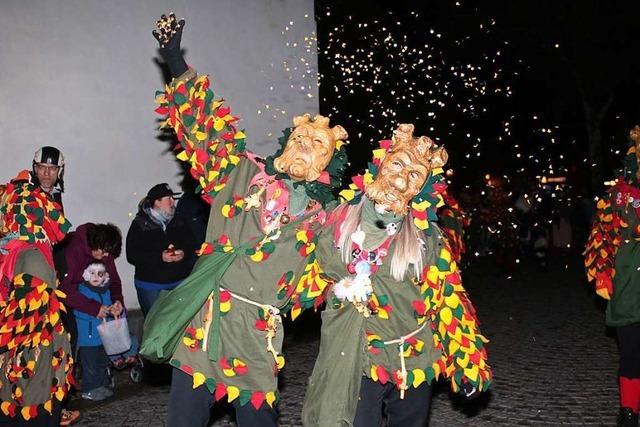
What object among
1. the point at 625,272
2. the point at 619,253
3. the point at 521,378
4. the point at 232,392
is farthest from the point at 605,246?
the point at 232,392

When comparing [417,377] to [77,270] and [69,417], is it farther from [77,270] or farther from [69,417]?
[77,270]

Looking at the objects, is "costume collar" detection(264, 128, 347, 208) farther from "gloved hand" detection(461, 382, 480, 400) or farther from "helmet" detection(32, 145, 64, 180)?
"helmet" detection(32, 145, 64, 180)

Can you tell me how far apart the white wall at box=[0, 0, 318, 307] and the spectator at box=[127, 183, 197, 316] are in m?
1.53

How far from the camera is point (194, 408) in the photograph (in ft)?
12.7

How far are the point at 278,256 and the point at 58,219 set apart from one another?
180 centimetres

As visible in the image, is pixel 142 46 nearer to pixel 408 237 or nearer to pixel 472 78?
pixel 408 237

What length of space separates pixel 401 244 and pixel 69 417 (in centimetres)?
348

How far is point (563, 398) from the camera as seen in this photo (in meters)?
6.54

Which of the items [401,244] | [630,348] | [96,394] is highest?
[401,244]

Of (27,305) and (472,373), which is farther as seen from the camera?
(27,305)

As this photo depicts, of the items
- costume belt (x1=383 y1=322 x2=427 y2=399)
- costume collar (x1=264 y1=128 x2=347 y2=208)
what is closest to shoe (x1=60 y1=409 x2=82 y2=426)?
costume collar (x1=264 y1=128 x2=347 y2=208)

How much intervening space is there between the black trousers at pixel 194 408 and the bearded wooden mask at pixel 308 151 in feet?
3.81

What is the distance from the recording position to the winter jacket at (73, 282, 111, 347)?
21.9ft

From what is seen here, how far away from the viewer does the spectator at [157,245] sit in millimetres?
7020
